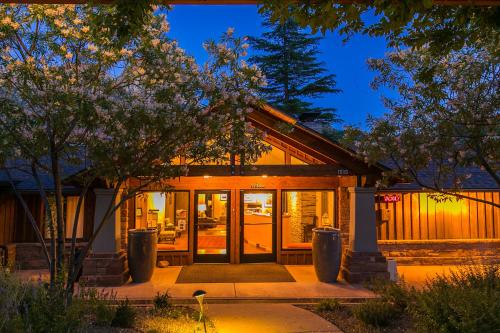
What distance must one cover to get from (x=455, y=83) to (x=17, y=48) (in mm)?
7349

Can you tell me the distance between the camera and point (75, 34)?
622 centimetres

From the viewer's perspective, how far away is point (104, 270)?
10.8 m

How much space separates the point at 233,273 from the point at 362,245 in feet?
11.6

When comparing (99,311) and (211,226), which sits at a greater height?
(211,226)

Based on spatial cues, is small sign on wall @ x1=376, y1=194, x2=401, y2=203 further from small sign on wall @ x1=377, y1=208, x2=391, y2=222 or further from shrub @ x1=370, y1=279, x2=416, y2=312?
shrub @ x1=370, y1=279, x2=416, y2=312

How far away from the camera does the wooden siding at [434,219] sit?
541 inches

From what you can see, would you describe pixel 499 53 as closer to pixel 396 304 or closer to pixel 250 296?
pixel 396 304

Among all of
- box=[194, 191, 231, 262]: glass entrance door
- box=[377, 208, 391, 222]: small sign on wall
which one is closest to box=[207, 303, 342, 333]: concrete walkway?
box=[194, 191, 231, 262]: glass entrance door

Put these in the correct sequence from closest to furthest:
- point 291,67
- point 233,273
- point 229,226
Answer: point 233,273
point 229,226
point 291,67

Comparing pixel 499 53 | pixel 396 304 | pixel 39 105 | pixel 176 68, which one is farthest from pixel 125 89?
pixel 396 304

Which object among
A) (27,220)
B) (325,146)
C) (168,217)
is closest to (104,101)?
(325,146)

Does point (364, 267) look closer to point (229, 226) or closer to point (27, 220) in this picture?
point (229, 226)

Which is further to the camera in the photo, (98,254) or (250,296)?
(98,254)

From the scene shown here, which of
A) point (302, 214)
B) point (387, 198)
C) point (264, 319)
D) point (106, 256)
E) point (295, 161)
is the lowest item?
point (264, 319)
